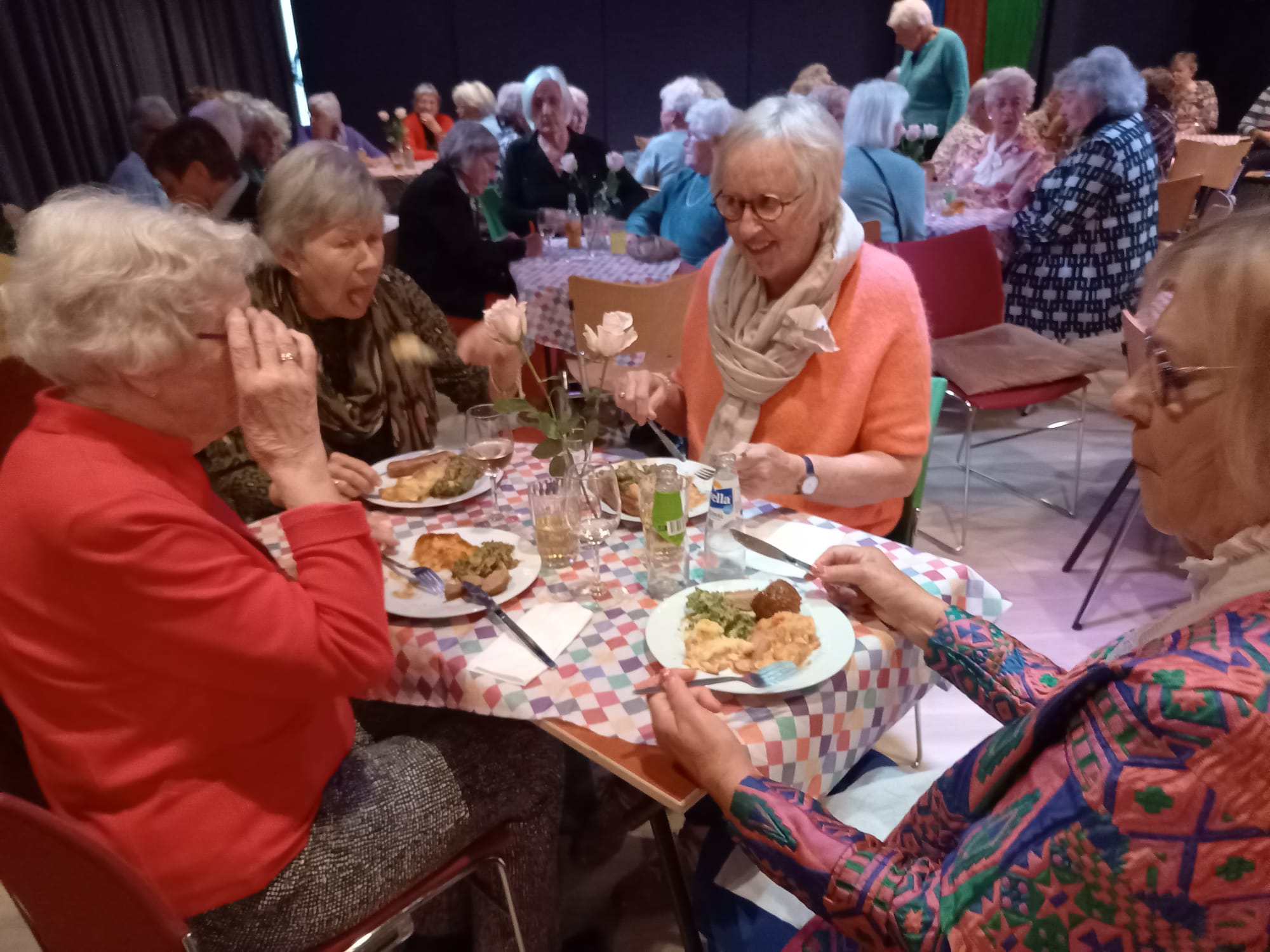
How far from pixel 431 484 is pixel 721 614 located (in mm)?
858

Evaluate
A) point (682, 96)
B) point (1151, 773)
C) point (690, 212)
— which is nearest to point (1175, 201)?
point (690, 212)

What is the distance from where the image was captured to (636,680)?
49.6 inches

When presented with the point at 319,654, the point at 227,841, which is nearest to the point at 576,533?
the point at 319,654

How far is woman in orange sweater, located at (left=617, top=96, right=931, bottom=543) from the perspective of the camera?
6.13 feet

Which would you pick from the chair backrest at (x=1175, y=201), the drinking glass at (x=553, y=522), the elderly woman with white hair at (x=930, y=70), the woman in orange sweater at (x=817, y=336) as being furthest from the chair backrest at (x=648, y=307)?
the elderly woman with white hair at (x=930, y=70)

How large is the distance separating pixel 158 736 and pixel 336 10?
464 inches

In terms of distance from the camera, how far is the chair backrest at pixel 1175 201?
5.03 m

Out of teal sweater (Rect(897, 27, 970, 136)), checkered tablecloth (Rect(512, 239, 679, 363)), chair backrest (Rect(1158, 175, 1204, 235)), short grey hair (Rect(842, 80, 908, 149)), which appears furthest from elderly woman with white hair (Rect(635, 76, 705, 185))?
chair backrest (Rect(1158, 175, 1204, 235))

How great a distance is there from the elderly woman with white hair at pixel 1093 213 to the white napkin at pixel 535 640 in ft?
12.3

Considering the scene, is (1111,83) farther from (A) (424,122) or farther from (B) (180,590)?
(A) (424,122)

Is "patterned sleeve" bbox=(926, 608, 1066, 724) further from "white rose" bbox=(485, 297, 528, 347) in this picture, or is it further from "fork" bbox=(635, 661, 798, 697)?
"white rose" bbox=(485, 297, 528, 347)

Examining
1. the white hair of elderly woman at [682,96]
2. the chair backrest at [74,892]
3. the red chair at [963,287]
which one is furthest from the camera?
the white hair of elderly woman at [682,96]

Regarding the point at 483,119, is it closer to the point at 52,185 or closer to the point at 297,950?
the point at 52,185

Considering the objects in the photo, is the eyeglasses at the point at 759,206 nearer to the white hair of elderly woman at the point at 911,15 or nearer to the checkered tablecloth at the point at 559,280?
the checkered tablecloth at the point at 559,280
